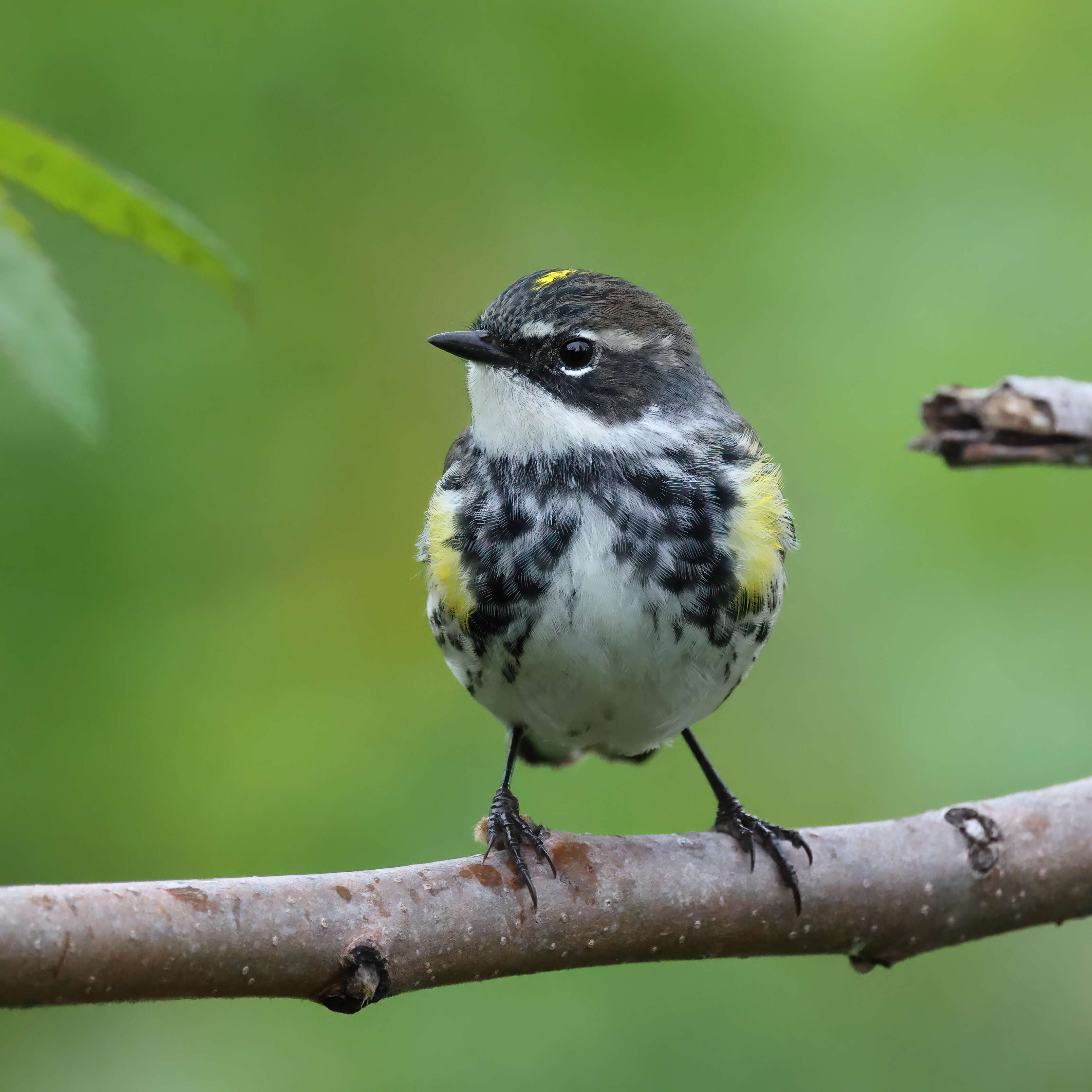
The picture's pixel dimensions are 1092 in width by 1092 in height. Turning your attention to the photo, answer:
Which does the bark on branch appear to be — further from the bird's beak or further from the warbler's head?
the bird's beak

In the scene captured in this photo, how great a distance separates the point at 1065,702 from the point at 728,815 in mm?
1591

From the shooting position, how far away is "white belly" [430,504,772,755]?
12.6 ft

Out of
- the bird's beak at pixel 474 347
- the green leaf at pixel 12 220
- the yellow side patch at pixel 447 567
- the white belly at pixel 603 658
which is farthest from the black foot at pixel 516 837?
the green leaf at pixel 12 220

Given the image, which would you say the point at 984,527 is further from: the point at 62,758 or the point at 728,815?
the point at 62,758

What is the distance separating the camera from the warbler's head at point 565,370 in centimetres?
426

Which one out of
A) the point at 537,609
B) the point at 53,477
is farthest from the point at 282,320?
the point at 537,609

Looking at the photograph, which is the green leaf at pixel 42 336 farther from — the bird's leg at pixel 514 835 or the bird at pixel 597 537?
the bird at pixel 597 537

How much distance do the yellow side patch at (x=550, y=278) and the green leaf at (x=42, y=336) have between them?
7.96ft

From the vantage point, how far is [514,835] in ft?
11.7

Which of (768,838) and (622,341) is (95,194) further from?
(768,838)

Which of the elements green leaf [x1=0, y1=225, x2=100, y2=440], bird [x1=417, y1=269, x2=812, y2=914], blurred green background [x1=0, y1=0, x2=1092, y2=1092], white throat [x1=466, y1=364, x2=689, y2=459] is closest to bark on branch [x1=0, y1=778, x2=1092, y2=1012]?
bird [x1=417, y1=269, x2=812, y2=914]

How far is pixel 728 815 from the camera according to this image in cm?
→ 427

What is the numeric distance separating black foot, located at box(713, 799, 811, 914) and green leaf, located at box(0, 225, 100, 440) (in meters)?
2.33

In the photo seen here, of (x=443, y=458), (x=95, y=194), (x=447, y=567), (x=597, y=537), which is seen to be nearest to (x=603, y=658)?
(x=597, y=537)
